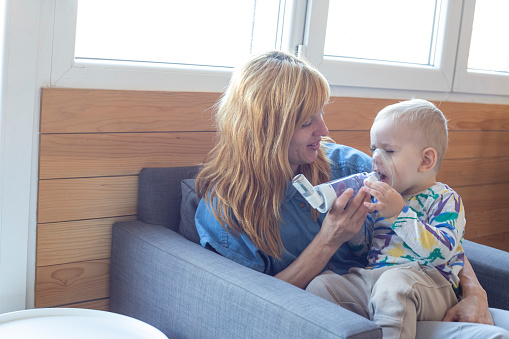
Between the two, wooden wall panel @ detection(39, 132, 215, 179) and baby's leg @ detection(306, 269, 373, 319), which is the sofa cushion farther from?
baby's leg @ detection(306, 269, 373, 319)

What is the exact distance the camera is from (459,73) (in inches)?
103

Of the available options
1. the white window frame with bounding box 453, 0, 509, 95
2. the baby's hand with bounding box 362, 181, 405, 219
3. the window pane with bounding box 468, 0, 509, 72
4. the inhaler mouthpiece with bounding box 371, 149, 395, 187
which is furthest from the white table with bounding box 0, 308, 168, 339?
the window pane with bounding box 468, 0, 509, 72

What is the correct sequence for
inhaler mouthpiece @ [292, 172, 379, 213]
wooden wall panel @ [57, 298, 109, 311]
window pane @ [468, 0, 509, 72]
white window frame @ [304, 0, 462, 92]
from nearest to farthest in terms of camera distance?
inhaler mouthpiece @ [292, 172, 379, 213], wooden wall panel @ [57, 298, 109, 311], white window frame @ [304, 0, 462, 92], window pane @ [468, 0, 509, 72]

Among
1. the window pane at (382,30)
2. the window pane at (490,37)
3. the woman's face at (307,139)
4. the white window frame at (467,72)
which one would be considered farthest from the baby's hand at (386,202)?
the window pane at (490,37)

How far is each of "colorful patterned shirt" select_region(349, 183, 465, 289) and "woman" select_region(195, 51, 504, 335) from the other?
9 cm

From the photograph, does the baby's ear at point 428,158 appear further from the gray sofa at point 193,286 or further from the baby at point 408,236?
the gray sofa at point 193,286

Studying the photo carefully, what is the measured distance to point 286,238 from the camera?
1658 mm

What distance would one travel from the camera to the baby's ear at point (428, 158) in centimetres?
159

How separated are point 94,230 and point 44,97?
405mm

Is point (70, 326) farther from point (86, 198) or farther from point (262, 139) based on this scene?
point (262, 139)

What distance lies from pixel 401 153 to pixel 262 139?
0.35 meters

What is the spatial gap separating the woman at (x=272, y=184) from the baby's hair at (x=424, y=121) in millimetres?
189

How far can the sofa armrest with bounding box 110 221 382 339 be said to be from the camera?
1.21 metres

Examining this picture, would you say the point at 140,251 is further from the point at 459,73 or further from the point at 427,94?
the point at 459,73
